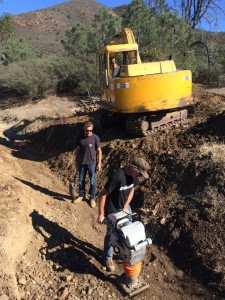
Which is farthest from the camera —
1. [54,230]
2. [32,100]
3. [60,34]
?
[60,34]

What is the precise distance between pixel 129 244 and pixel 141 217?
2.17 m

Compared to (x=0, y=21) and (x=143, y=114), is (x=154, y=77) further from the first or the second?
(x=0, y=21)

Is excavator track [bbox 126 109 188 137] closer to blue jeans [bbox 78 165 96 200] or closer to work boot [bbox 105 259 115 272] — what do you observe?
blue jeans [bbox 78 165 96 200]

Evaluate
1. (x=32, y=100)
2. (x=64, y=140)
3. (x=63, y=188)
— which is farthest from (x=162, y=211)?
(x=32, y=100)

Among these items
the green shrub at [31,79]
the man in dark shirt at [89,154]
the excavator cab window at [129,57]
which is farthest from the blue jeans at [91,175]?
the green shrub at [31,79]

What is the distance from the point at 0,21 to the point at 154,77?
26632 mm

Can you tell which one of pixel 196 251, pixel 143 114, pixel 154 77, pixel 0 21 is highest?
pixel 0 21

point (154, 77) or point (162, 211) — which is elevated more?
point (154, 77)

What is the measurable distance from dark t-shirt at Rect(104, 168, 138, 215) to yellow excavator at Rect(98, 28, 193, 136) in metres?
4.07

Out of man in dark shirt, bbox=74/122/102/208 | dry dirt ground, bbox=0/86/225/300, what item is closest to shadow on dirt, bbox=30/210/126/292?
dry dirt ground, bbox=0/86/225/300

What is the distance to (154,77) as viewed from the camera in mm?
8375

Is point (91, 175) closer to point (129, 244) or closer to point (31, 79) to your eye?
point (129, 244)

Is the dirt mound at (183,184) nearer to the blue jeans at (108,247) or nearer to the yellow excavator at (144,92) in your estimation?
the yellow excavator at (144,92)

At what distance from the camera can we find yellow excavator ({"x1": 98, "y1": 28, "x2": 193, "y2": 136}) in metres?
8.42
